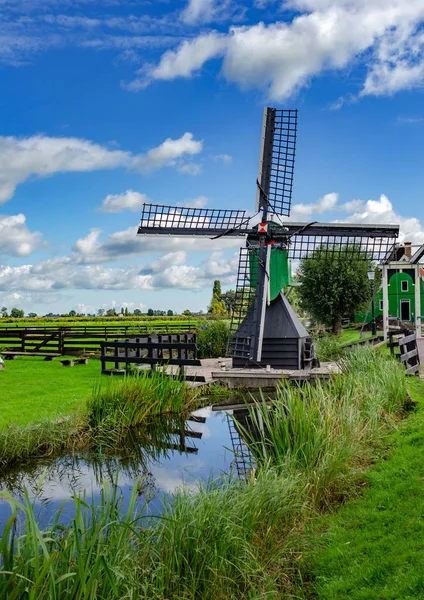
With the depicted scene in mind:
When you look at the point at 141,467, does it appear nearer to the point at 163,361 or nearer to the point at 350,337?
the point at 163,361

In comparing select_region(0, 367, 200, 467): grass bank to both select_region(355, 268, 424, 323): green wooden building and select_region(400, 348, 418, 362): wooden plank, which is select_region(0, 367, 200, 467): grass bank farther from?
select_region(355, 268, 424, 323): green wooden building

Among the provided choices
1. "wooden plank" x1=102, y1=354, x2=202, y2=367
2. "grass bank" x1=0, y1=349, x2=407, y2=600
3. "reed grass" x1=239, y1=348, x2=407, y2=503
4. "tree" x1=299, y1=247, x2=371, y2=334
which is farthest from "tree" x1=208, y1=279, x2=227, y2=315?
"grass bank" x1=0, y1=349, x2=407, y2=600

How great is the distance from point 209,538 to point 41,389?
33.5ft

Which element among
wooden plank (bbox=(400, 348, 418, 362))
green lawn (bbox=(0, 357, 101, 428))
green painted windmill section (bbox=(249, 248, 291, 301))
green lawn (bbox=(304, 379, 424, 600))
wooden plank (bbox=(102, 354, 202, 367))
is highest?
green painted windmill section (bbox=(249, 248, 291, 301))

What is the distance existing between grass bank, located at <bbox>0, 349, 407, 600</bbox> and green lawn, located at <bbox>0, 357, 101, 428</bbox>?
17.0ft

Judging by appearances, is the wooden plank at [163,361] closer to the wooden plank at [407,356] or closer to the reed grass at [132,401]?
the reed grass at [132,401]

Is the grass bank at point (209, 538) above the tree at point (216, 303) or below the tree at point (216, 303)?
below

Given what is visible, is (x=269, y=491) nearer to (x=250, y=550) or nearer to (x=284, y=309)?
(x=250, y=550)

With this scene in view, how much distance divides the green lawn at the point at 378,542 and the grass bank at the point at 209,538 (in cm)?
23

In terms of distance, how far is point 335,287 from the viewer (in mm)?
32312

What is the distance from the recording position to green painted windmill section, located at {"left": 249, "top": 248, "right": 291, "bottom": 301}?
1703 centimetres

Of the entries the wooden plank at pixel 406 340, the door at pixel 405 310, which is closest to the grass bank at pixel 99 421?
the wooden plank at pixel 406 340

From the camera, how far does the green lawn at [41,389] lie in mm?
10539

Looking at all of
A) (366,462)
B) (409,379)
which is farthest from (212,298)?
(366,462)
